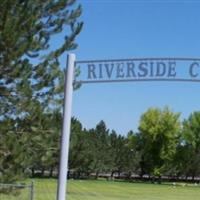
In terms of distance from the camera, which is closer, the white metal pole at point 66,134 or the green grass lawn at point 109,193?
the white metal pole at point 66,134

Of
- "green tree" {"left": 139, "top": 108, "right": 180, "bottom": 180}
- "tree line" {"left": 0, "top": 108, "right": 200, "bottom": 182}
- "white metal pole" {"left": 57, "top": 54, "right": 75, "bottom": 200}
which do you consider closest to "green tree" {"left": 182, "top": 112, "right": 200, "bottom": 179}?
"tree line" {"left": 0, "top": 108, "right": 200, "bottom": 182}

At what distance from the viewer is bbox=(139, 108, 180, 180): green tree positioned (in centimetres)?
10688

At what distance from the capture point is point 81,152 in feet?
328

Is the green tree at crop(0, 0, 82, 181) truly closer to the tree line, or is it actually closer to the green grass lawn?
the green grass lawn

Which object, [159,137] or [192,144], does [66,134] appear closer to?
[159,137]

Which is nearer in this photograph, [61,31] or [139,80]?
[139,80]

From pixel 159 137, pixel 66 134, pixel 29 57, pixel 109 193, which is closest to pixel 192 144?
pixel 159 137

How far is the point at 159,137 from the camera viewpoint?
108 meters

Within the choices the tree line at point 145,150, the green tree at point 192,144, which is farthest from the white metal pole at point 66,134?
the green tree at point 192,144

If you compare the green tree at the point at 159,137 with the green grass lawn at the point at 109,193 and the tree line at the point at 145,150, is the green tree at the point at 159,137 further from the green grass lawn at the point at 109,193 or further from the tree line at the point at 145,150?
the green grass lawn at the point at 109,193

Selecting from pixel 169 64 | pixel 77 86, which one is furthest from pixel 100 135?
pixel 169 64

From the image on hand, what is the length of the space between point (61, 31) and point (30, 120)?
3753 mm

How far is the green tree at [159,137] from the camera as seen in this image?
351 feet

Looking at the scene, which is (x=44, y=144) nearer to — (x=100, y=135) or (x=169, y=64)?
(x=169, y=64)
